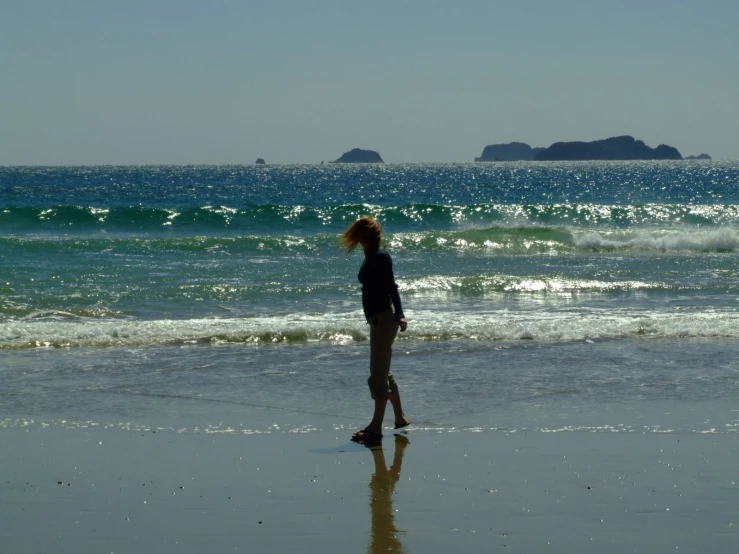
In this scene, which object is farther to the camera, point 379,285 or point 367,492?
point 379,285

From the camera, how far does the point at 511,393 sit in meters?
8.70

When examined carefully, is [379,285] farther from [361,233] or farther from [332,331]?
[332,331]

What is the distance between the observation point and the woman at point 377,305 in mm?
7199

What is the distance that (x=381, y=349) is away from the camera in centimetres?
738

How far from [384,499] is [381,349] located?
5.76ft

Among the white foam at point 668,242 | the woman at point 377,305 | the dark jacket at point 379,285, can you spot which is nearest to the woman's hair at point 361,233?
the woman at point 377,305

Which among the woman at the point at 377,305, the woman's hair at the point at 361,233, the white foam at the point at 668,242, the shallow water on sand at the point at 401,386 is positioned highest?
the woman's hair at the point at 361,233

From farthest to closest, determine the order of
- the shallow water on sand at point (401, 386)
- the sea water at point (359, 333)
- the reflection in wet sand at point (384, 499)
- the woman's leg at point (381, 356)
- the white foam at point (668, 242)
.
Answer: the white foam at point (668, 242)
the sea water at point (359, 333)
the shallow water on sand at point (401, 386)
the woman's leg at point (381, 356)
the reflection in wet sand at point (384, 499)

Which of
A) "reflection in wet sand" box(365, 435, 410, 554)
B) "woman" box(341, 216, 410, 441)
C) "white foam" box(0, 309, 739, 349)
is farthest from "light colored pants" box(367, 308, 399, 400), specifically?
"white foam" box(0, 309, 739, 349)

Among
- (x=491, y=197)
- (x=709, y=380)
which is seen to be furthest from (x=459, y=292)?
(x=491, y=197)

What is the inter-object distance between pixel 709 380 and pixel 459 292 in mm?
7971

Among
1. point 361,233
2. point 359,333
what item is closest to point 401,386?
point 361,233

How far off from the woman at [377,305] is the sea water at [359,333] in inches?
19.4

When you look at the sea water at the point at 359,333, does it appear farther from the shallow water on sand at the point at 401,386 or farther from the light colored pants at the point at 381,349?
the light colored pants at the point at 381,349
